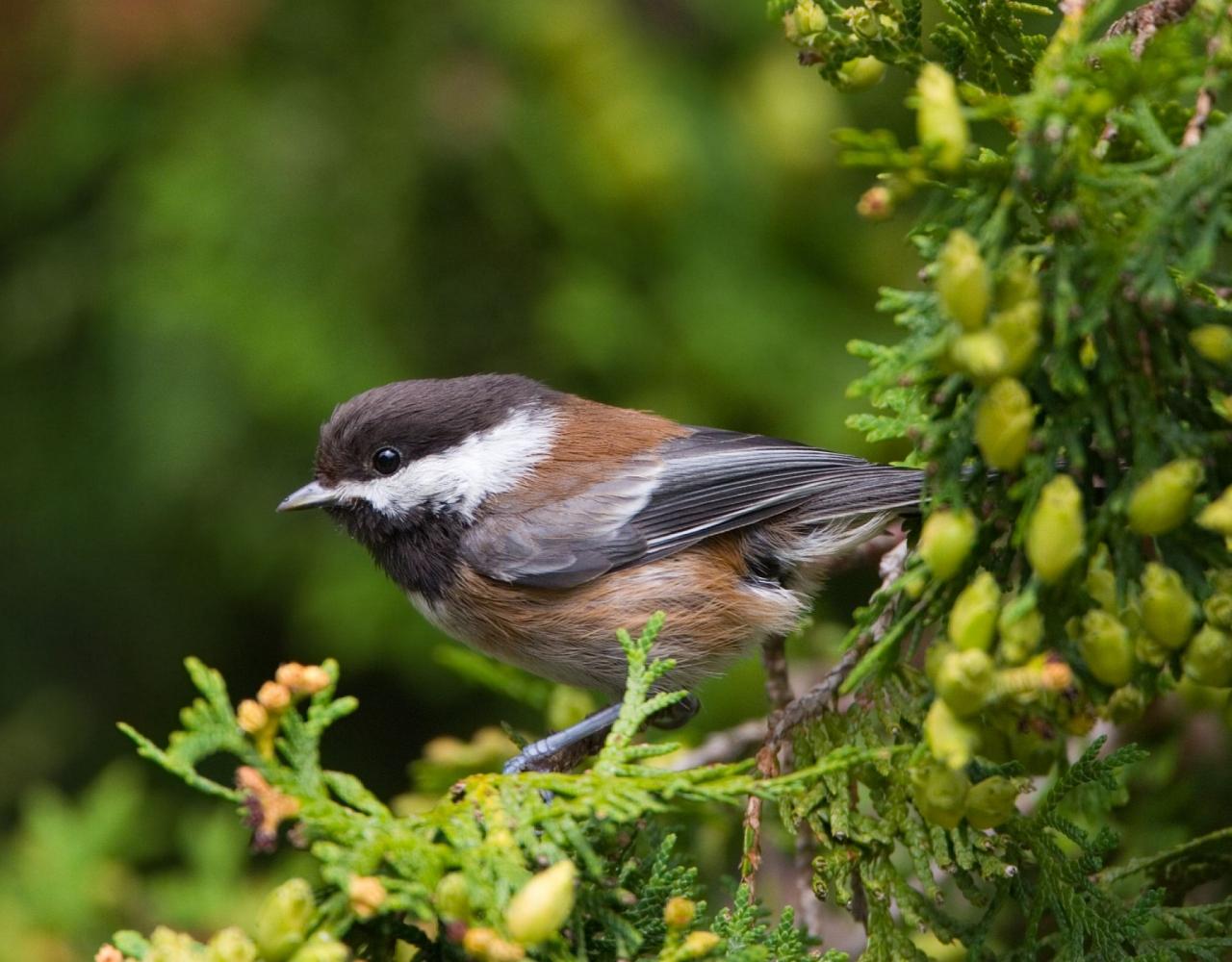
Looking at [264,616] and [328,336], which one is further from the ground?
[328,336]

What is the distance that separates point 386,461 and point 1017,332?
63.0 inches

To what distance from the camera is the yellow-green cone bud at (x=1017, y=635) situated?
1227 mm

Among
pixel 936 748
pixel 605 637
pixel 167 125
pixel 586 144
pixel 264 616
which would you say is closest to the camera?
pixel 936 748

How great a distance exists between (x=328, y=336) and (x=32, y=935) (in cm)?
173

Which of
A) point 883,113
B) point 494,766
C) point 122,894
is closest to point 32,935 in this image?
point 122,894

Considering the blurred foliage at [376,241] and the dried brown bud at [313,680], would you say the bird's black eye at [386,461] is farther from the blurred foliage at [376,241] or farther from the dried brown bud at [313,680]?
the dried brown bud at [313,680]

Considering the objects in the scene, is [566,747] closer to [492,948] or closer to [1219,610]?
[492,948]

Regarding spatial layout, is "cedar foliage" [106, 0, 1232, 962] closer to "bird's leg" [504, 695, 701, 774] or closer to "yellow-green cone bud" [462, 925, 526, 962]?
"yellow-green cone bud" [462, 925, 526, 962]

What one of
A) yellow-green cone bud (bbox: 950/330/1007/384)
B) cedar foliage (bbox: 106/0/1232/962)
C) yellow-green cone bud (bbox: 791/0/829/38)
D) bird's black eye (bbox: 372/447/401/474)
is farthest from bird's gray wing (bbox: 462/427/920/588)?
yellow-green cone bud (bbox: 950/330/1007/384)

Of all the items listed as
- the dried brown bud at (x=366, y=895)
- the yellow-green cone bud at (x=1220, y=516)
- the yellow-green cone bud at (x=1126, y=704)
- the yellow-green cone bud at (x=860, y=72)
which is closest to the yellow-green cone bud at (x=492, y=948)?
the dried brown bud at (x=366, y=895)

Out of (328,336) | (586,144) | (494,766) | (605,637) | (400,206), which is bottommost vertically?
(494,766)

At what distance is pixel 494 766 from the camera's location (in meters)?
2.54

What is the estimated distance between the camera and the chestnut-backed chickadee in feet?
7.91

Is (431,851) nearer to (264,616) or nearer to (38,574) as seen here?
(264,616)
